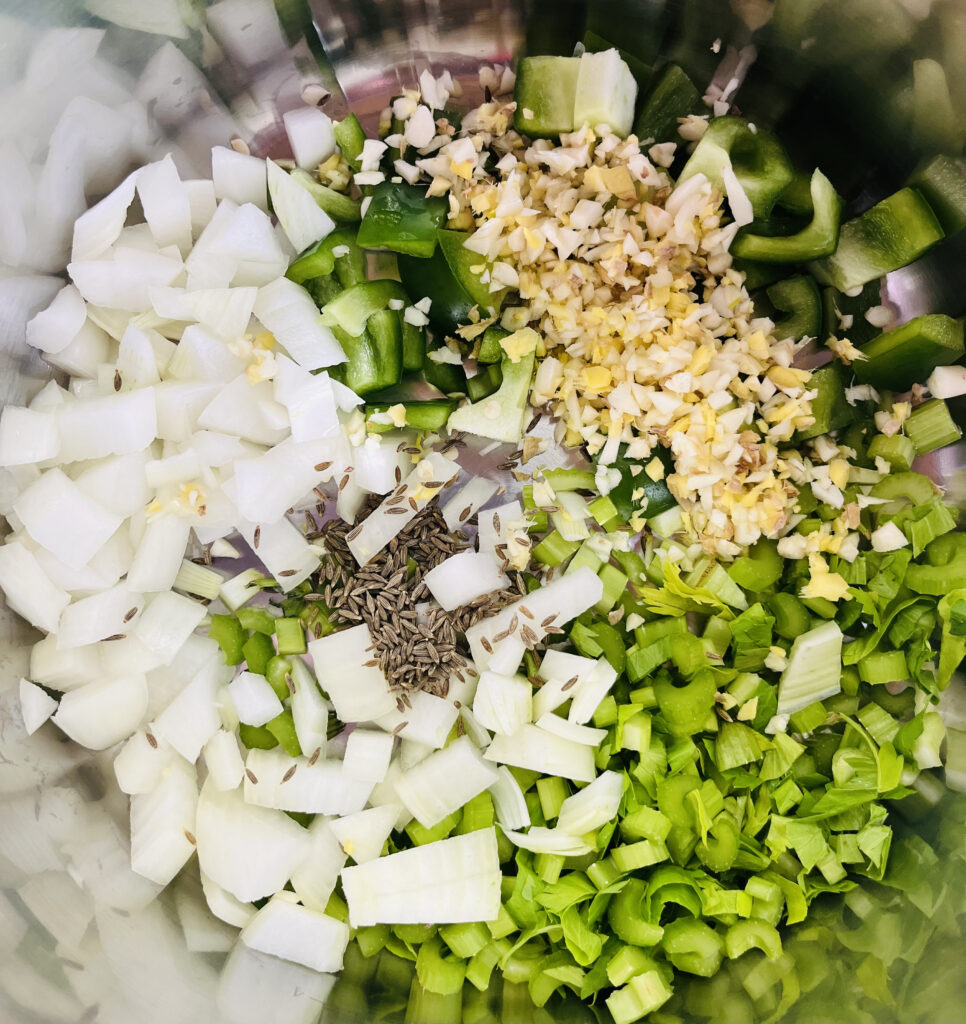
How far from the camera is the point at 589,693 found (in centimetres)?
120

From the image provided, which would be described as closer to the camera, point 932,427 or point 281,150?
point 932,427

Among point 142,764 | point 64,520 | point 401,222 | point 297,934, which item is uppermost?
point 401,222

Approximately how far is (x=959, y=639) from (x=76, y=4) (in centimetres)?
161

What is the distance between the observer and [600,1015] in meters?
1.21

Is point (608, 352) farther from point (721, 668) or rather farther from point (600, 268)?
point (721, 668)

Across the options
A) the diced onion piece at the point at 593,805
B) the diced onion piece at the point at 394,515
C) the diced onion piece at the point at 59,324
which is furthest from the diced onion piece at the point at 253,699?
the diced onion piece at the point at 59,324

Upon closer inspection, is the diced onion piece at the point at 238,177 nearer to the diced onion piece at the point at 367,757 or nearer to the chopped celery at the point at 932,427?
the diced onion piece at the point at 367,757

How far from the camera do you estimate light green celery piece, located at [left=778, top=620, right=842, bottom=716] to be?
1209 millimetres

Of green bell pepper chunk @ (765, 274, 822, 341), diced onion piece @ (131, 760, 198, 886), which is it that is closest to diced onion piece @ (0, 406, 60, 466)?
diced onion piece @ (131, 760, 198, 886)

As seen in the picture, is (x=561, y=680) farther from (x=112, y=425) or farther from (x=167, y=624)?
(x=112, y=425)

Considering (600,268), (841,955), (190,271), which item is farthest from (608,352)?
(841,955)

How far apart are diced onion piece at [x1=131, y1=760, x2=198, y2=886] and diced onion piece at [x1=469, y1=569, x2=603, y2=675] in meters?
0.50

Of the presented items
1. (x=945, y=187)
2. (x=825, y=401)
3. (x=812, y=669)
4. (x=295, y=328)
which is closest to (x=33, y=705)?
(x=295, y=328)

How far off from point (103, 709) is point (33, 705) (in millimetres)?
104
